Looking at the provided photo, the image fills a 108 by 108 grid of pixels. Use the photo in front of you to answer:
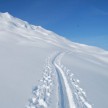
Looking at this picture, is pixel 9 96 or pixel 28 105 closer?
pixel 28 105

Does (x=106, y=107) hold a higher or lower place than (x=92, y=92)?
lower

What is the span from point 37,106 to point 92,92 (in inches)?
171

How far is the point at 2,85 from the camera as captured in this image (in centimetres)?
1153

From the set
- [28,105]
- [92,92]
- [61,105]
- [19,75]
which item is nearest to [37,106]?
[28,105]

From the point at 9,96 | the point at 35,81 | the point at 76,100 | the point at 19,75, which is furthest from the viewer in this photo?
the point at 19,75

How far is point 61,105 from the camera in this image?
31.9 feet

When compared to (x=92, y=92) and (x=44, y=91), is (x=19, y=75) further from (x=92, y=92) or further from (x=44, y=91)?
(x=92, y=92)

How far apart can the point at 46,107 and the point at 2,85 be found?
3.12 m

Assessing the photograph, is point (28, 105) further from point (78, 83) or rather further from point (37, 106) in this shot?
point (78, 83)

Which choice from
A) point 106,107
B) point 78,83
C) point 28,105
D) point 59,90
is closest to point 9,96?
point 28,105

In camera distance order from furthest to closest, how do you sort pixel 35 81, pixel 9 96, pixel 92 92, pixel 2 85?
pixel 35 81 → pixel 92 92 → pixel 2 85 → pixel 9 96

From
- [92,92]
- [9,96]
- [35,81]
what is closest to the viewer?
[9,96]

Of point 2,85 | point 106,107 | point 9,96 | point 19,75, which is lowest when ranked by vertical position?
point 106,107

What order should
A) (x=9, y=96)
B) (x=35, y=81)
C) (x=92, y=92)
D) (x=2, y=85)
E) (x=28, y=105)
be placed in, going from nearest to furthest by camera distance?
(x=28, y=105) → (x=9, y=96) → (x=2, y=85) → (x=92, y=92) → (x=35, y=81)
